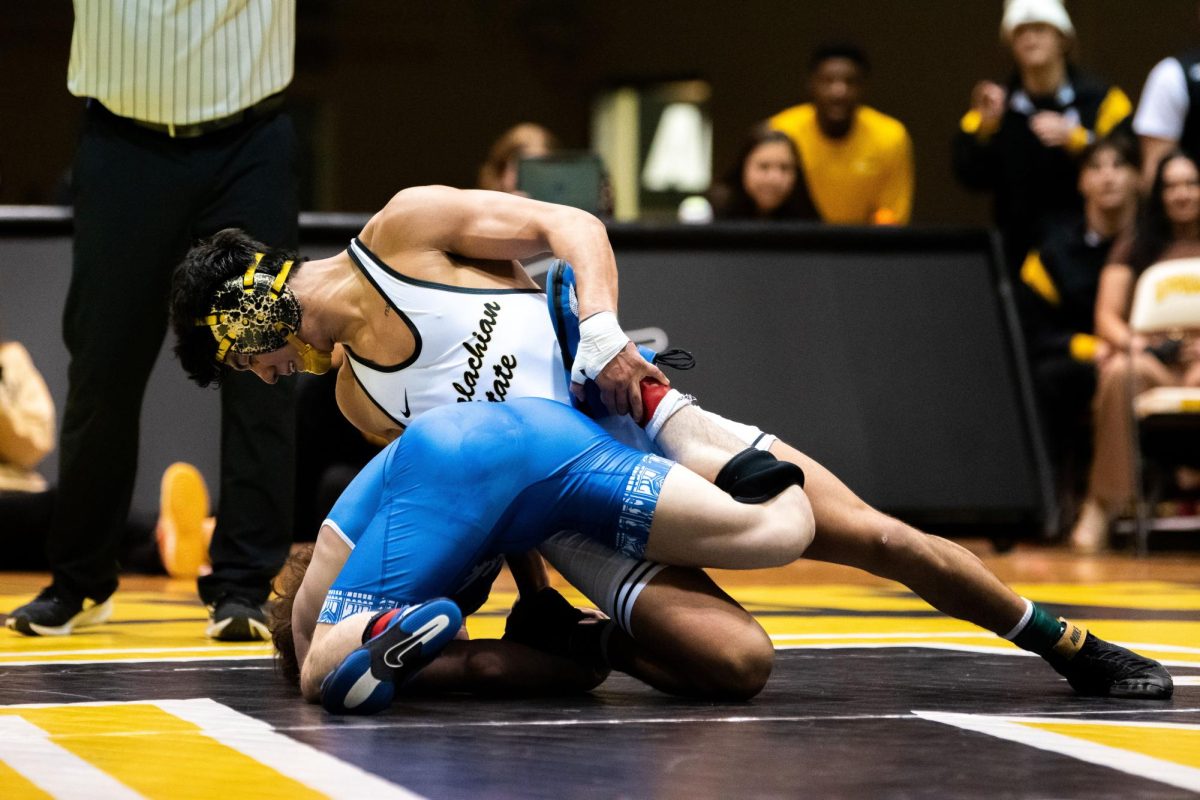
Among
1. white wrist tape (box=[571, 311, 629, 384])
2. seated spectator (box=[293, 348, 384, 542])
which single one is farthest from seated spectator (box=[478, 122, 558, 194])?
white wrist tape (box=[571, 311, 629, 384])

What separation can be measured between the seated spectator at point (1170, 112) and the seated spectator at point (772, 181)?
5.02ft

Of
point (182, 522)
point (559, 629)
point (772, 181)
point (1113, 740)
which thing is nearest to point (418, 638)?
point (559, 629)

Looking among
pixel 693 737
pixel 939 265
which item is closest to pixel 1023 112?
pixel 939 265

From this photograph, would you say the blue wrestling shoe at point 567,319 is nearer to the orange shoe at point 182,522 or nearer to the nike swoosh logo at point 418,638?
the nike swoosh logo at point 418,638

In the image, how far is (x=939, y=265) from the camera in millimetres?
8133

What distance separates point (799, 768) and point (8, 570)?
5358 millimetres

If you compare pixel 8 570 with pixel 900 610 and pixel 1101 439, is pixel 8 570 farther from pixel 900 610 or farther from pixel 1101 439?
pixel 1101 439

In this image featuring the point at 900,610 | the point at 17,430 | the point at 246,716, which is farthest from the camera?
the point at 17,430

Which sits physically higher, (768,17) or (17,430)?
(768,17)

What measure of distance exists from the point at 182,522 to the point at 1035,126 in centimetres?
410

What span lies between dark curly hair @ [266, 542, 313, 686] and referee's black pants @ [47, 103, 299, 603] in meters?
1.04

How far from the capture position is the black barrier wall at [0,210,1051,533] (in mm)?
7688

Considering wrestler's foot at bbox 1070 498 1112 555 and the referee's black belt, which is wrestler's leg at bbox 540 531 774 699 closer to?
the referee's black belt

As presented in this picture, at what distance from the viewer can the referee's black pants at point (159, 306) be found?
4.71 meters
